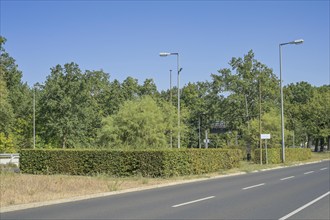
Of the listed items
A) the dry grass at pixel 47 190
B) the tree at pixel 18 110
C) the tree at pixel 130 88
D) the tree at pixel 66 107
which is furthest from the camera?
the tree at pixel 130 88

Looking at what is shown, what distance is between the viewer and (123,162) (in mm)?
25781

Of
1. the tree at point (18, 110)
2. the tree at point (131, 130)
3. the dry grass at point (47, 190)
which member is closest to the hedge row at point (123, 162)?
the dry grass at point (47, 190)

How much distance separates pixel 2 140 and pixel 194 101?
48231 mm

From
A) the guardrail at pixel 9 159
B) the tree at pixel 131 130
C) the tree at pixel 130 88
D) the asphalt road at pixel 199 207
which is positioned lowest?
the guardrail at pixel 9 159

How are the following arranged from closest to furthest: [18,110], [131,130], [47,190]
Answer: [47,190]
[131,130]
[18,110]

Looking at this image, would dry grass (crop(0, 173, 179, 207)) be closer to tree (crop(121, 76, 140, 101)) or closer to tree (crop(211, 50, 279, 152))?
tree (crop(211, 50, 279, 152))

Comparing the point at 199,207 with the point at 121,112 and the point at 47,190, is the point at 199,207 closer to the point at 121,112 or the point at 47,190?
the point at 47,190

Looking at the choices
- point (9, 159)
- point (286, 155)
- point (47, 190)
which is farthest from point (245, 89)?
point (47, 190)

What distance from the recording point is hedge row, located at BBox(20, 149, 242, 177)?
2512 centimetres

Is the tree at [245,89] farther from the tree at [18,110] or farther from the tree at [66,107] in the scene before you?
the tree at [18,110]

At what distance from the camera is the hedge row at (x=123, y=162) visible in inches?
989

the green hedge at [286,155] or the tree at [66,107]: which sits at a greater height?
the tree at [66,107]

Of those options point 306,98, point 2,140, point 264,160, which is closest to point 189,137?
point 306,98

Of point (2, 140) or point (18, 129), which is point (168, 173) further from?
point (18, 129)
